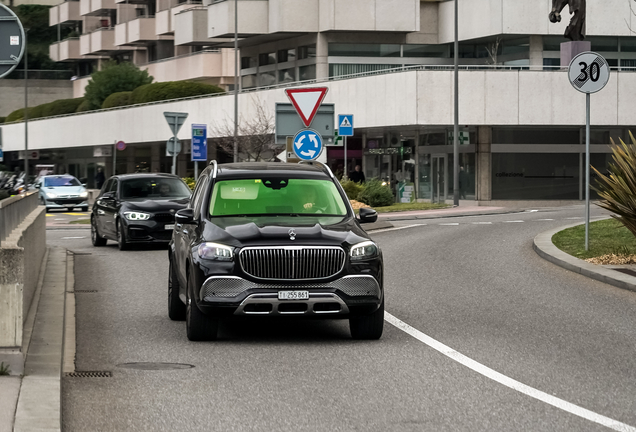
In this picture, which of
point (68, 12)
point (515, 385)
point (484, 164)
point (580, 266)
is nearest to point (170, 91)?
point (484, 164)

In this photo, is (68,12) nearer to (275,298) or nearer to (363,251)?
(363,251)

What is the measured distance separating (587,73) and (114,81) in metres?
62.9

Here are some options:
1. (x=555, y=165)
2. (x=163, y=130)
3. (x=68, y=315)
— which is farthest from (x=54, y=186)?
(x=68, y=315)

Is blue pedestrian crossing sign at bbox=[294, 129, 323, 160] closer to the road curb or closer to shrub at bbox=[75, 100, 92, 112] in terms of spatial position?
the road curb

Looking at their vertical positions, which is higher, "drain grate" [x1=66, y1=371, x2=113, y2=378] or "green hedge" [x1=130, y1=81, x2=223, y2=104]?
"green hedge" [x1=130, y1=81, x2=223, y2=104]

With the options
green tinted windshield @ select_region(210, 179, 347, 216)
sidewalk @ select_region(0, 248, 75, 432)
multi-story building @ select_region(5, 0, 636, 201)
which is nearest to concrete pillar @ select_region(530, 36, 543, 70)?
multi-story building @ select_region(5, 0, 636, 201)

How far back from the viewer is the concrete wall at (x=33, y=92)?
11219 centimetres

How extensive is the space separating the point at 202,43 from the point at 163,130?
7462 millimetres

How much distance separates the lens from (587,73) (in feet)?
62.3

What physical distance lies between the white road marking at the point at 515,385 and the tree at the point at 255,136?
41145 mm

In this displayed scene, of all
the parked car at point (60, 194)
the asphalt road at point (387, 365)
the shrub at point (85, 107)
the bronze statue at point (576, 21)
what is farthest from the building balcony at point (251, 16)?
the asphalt road at point (387, 365)

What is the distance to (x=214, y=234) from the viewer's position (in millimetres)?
10148

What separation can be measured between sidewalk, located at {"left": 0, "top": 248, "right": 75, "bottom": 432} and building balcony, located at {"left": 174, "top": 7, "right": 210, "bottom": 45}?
5695 cm

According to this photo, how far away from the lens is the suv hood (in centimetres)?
991
